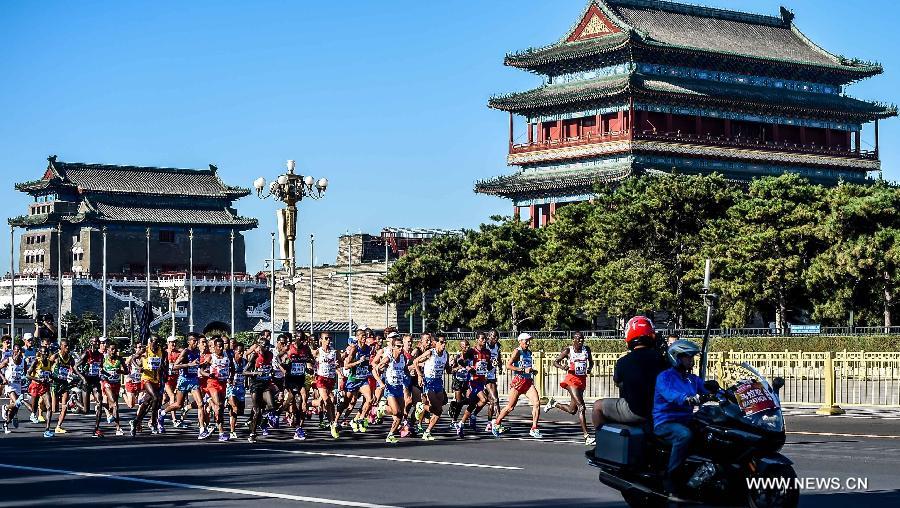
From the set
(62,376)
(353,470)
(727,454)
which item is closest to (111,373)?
(62,376)

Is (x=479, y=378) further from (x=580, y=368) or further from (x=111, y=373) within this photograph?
(x=111, y=373)

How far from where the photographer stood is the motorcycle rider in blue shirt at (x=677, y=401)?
41.9ft

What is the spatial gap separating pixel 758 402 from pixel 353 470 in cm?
752

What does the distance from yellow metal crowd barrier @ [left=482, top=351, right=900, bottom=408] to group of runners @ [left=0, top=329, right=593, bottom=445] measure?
6.46 metres

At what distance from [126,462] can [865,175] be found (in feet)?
227

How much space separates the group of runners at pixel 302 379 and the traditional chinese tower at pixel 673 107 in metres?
48.8

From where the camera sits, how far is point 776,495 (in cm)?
1234

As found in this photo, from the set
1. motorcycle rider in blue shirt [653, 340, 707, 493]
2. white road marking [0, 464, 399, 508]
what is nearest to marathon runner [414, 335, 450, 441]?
white road marking [0, 464, 399, 508]

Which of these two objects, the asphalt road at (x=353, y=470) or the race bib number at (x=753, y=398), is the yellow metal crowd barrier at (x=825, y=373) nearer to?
the asphalt road at (x=353, y=470)

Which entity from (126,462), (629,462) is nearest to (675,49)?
(126,462)

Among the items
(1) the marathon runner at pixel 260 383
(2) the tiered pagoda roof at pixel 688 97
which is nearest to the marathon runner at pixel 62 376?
(1) the marathon runner at pixel 260 383

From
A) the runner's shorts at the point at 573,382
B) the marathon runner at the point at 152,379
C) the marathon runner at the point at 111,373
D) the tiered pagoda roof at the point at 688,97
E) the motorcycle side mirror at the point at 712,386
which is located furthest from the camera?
the tiered pagoda roof at the point at 688,97

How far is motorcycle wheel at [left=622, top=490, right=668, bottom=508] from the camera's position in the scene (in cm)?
1314

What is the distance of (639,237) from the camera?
57.3 meters
